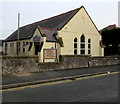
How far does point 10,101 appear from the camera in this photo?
6.09 meters

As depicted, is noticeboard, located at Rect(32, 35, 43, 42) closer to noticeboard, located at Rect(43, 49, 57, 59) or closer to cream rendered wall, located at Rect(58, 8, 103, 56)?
cream rendered wall, located at Rect(58, 8, 103, 56)

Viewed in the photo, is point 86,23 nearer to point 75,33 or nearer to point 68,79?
point 75,33

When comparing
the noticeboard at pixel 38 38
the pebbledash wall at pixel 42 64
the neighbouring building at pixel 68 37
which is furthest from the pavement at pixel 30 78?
the noticeboard at pixel 38 38

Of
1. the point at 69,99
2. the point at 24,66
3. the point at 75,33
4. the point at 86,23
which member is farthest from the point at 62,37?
the point at 69,99

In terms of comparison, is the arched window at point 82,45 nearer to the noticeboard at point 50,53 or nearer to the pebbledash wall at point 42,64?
the pebbledash wall at point 42,64

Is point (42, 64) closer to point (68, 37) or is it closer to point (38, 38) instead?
point (38, 38)

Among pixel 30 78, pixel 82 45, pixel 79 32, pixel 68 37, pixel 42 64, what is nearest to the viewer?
pixel 30 78

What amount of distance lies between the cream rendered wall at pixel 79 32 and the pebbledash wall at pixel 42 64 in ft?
21.7

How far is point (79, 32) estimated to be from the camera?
1093 inches

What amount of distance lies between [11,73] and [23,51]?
1873 centimetres

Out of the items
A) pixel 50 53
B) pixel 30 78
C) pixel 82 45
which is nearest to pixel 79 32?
pixel 82 45

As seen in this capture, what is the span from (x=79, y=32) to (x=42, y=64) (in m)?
15.0

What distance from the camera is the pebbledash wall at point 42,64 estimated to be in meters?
12.7

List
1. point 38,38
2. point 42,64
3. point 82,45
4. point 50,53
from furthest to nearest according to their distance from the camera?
point 82,45, point 38,38, point 50,53, point 42,64
